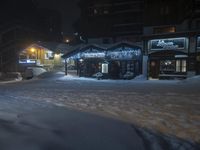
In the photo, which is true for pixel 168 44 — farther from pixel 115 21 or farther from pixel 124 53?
pixel 115 21

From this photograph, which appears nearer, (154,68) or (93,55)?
(154,68)

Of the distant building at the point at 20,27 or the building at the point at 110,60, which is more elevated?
the distant building at the point at 20,27

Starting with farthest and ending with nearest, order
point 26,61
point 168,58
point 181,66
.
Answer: point 26,61, point 168,58, point 181,66

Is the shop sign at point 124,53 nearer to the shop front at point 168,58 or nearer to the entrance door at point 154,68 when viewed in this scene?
the shop front at point 168,58

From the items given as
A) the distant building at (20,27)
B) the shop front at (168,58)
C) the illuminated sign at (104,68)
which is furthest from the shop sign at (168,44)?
the distant building at (20,27)

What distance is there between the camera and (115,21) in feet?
149

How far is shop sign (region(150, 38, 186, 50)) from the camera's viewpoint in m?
29.3

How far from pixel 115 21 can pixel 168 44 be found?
17209 millimetres

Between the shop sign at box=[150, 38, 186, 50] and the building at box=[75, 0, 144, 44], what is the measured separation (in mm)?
11851

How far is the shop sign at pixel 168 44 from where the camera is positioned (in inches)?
1153

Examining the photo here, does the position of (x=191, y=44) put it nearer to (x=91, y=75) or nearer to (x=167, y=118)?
(x=91, y=75)

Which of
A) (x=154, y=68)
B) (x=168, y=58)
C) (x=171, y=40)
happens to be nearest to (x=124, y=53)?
(x=154, y=68)

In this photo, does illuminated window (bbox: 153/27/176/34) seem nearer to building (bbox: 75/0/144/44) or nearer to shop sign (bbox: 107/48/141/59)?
shop sign (bbox: 107/48/141/59)

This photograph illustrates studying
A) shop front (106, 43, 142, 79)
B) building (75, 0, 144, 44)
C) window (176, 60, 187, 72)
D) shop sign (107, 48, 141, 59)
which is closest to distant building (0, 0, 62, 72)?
building (75, 0, 144, 44)
